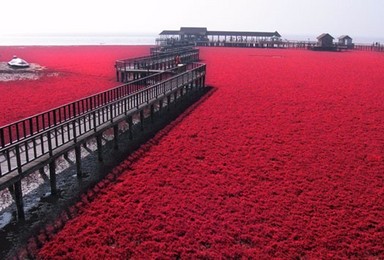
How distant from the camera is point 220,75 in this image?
38.5 meters

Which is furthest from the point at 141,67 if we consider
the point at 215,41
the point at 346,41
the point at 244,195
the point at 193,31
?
the point at 346,41

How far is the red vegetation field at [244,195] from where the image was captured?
8625 millimetres

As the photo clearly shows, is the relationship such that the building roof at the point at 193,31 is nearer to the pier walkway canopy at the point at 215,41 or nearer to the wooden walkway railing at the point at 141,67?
the pier walkway canopy at the point at 215,41

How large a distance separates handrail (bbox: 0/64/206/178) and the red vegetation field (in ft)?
6.66

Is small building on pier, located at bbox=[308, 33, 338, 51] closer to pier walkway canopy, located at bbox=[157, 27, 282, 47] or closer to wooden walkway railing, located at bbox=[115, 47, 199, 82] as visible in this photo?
pier walkway canopy, located at bbox=[157, 27, 282, 47]

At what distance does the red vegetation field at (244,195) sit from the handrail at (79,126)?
2.03m

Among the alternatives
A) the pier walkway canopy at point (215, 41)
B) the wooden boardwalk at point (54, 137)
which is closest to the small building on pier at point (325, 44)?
the pier walkway canopy at point (215, 41)

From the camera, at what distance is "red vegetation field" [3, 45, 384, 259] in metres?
8.62

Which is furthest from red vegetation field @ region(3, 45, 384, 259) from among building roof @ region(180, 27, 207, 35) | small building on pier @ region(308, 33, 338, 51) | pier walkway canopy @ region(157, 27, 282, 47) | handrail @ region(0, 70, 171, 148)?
building roof @ region(180, 27, 207, 35)

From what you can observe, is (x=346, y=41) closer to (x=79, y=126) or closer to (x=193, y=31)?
(x=193, y=31)

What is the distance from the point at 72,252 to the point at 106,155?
6823 millimetres

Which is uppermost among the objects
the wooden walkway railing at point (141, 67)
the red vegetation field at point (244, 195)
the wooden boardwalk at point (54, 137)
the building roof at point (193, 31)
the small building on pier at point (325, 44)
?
the building roof at point (193, 31)

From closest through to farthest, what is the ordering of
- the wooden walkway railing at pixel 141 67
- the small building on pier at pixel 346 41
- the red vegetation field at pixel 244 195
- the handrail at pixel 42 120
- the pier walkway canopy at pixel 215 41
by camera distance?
the red vegetation field at pixel 244 195 < the handrail at pixel 42 120 < the wooden walkway railing at pixel 141 67 < the small building on pier at pixel 346 41 < the pier walkway canopy at pixel 215 41

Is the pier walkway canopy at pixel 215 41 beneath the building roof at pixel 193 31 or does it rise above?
beneath
